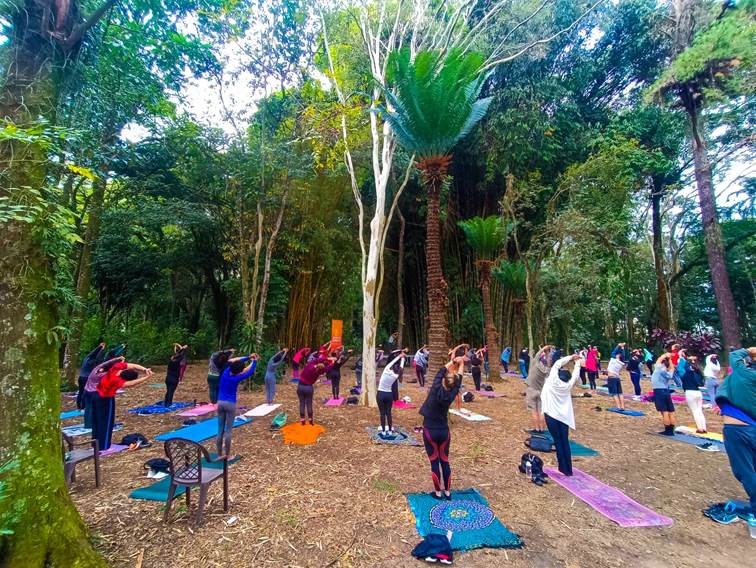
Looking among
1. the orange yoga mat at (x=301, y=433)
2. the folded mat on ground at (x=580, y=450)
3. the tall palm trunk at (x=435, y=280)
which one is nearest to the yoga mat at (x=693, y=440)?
the folded mat on ground at (x=580, y=450)

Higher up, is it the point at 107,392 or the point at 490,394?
the point at 107,392

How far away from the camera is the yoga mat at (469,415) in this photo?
7539 mm

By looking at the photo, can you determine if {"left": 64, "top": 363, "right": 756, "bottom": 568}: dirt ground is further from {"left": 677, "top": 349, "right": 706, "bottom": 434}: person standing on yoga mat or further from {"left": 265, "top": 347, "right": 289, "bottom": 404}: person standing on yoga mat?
{"left": 265, "top": 347, "right": 289, "bottom": 404}: person standing on yoga mat

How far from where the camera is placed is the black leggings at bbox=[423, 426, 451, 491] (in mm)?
3883

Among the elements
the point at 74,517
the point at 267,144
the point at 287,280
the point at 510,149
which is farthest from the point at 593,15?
the point at 74,517

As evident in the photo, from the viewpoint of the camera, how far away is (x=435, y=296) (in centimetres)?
718

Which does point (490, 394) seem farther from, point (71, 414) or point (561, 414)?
point (71, 414)

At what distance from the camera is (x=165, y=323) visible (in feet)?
60.5

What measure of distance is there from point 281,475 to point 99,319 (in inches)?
594

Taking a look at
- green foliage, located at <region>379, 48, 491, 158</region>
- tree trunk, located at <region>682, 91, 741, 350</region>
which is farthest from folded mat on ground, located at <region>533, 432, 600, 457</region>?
tree trunk, located at <region>682, 91, 741, 350</region>

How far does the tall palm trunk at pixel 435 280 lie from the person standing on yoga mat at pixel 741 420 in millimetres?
4063

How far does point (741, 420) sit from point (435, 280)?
469cm

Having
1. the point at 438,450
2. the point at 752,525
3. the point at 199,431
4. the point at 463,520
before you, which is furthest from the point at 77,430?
the point at 752,525

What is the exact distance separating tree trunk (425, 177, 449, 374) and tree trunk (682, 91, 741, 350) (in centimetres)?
1101
